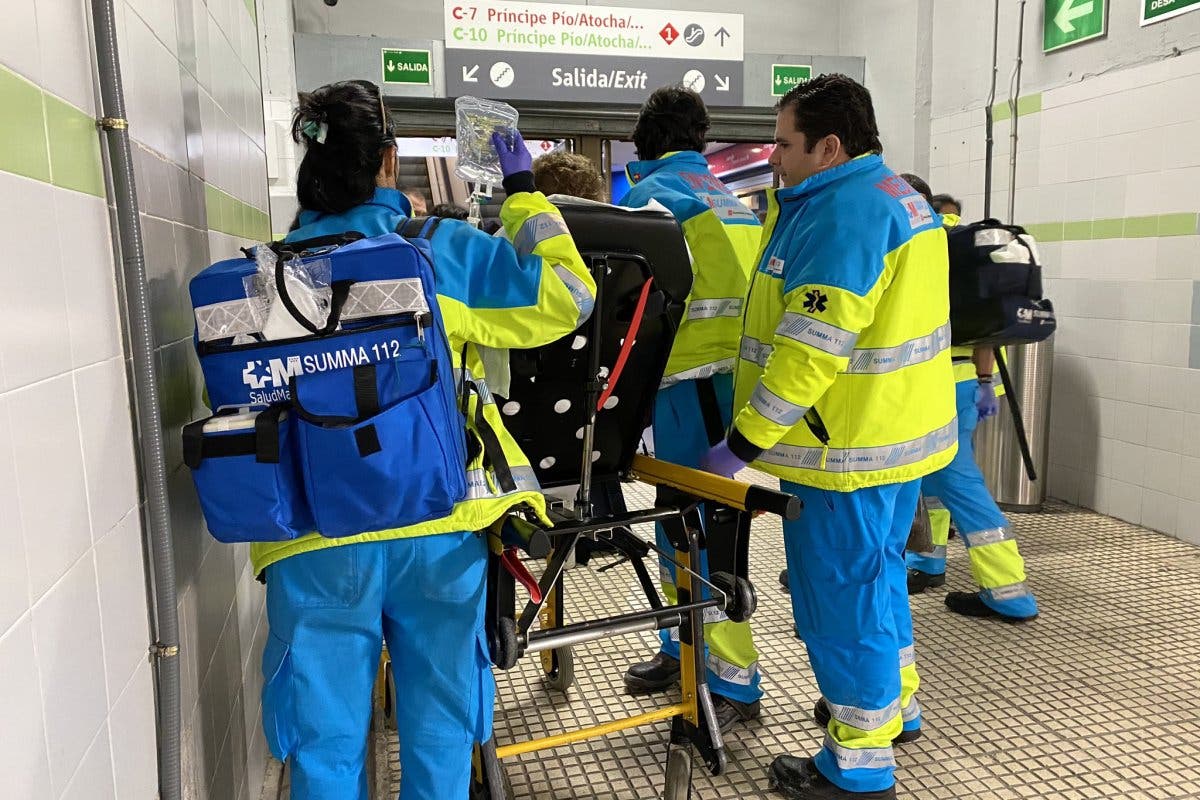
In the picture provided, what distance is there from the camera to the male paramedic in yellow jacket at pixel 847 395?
200 centimetres

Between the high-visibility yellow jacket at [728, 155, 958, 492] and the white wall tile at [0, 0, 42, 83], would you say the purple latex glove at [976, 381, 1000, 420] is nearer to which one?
the high-visibility yellow jacket at [728, 155, 958, 492]

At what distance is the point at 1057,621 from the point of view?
3336 millimetres

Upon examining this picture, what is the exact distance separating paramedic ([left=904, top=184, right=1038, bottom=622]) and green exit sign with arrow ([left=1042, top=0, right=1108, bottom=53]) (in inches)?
70.6

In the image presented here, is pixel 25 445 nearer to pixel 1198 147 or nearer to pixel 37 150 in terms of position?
pixel 37 150

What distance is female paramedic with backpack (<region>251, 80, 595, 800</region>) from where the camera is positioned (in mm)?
1511

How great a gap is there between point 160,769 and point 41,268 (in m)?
0.75

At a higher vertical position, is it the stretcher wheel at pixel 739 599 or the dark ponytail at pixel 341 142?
the dark ponytail at pixel 341 142

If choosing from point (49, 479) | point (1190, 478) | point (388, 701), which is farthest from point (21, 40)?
point (1190, 478)

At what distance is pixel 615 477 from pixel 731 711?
0.90 metres

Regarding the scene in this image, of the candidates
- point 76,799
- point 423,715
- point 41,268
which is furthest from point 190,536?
point 41,268

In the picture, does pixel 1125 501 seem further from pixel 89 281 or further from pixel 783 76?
pixel 89 281

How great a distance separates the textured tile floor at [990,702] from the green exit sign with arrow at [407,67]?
12.3 ft

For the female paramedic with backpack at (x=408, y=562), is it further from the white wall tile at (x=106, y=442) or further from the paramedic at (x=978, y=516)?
the paramedic at (x=978, y=516)

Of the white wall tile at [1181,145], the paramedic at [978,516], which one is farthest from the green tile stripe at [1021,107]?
the paramedic at [978,516]
